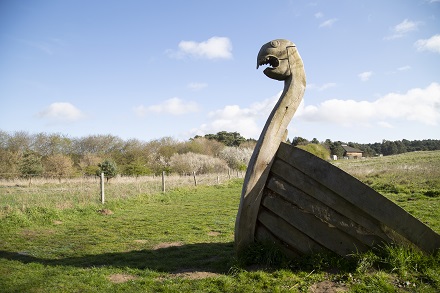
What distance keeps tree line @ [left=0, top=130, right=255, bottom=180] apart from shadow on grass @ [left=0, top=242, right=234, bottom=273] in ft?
80.6

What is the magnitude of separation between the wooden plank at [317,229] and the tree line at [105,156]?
2769 centimetres

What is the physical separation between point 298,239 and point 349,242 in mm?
746

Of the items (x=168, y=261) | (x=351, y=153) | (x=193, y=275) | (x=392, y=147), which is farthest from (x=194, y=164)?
(x=392, y=147)

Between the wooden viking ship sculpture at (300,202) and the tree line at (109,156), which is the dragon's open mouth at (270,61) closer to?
the wooden viking ship sculpture at (300,202)

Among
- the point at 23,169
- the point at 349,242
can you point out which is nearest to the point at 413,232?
the point at 349,242

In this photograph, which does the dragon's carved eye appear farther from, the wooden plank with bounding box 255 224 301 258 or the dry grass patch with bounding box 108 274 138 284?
the dry grass patch with bounding box 108 274 138 284

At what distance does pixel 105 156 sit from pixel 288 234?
50.1m

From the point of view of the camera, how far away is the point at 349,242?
4.48 meters

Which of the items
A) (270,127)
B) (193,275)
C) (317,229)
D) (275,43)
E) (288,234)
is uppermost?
(275,43)

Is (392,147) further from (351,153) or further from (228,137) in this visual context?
(228,137)

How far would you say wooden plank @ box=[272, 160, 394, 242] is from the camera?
14.3ft

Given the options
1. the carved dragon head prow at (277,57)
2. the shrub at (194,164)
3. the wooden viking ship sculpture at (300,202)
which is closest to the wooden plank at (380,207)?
the wooden viking ship sculpture at (300,202)

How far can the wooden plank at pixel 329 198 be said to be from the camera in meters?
4.37

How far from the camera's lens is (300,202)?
4734mm
